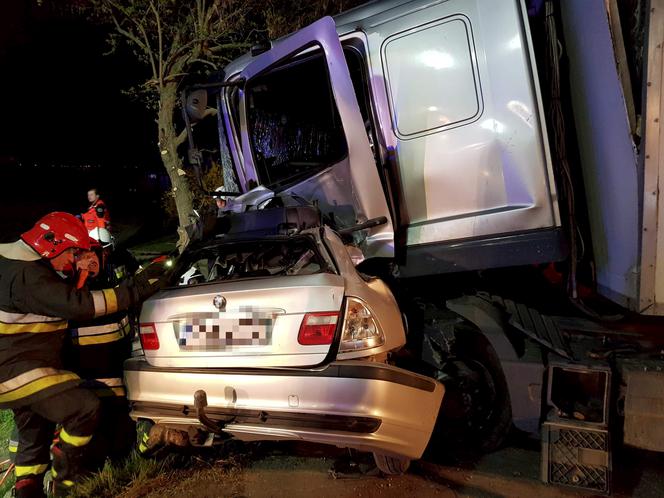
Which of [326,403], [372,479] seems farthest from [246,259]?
[372,479]

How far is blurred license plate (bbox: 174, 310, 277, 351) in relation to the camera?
2.50 m

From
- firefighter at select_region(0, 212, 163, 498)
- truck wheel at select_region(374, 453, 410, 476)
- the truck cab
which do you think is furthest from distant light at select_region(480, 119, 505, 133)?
firefighter at select_region(0, 212, 163, 498)

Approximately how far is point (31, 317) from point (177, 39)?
7.15m

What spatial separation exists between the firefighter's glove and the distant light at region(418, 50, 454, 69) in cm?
205

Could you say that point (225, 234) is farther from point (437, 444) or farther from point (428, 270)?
point (437, 444)

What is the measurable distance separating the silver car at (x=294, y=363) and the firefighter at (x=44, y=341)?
1.30 ft

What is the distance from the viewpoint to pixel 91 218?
759cm

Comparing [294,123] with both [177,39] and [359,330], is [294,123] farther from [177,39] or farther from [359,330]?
[177,39]

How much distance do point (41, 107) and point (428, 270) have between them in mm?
23426

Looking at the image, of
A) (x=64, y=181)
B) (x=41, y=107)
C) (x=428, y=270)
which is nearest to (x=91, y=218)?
(x=428, y=270)

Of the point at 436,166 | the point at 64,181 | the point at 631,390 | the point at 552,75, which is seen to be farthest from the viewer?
the point at 64,181

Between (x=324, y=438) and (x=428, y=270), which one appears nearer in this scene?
(x=324, y=438)

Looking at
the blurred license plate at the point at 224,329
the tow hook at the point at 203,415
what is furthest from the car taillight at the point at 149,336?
the tow hook at the point at 203,415

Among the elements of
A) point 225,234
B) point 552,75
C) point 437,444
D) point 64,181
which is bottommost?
point 437,444
